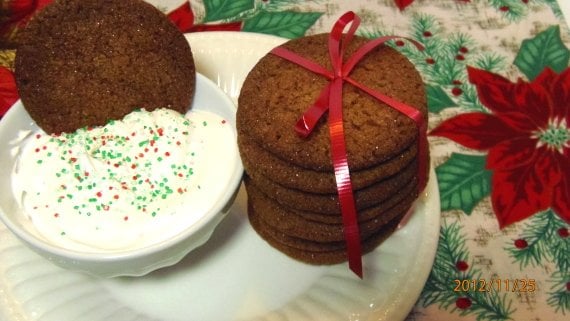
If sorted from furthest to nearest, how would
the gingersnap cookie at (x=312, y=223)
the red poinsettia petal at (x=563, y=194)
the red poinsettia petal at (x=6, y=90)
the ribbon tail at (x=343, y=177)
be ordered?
the red poinsettia petal at (x=6, y=90)
the red poinsettia petal at (x=563, y=194)
the gingersnap cookie at (x=312, y=223)
the ribbon tail at (x=343, y=177)

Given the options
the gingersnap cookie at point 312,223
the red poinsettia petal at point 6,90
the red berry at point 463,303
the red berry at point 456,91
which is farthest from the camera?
the red berry at point 456,91

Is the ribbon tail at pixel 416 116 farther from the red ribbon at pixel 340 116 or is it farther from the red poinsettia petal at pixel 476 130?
the red poinsettia petal at pixel 476 130

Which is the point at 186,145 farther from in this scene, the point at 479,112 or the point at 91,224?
the point at 479,112

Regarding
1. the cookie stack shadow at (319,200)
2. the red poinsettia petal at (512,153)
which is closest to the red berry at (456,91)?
the red poinsettia petal at (512,153)

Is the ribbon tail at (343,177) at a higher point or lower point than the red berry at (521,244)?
higher

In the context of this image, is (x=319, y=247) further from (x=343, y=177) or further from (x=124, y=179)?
(x=124, y=179)

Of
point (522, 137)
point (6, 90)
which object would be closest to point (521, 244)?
point (522, 137)

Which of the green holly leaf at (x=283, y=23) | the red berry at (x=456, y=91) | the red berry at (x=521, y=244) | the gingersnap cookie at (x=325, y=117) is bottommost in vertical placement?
the red berry at (x=521, y=244)

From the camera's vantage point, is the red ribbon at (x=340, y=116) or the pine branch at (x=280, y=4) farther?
the pine branch at (x=280, y=4)
